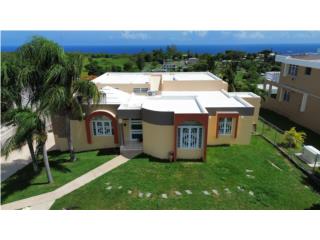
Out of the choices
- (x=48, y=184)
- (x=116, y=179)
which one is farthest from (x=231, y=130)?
(x=48, y=184)

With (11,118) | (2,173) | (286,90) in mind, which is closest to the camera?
(11,118)

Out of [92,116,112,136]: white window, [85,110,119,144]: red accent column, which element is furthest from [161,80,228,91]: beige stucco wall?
[92,116,112,136]: white window

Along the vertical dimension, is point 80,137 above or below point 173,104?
below

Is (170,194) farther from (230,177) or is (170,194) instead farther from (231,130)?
(231,130)

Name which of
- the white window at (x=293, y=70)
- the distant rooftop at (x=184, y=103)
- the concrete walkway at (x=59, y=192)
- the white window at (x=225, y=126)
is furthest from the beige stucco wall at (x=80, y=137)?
the white window at (x=293, y=70)

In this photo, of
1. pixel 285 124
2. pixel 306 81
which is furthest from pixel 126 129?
pixel 306 81

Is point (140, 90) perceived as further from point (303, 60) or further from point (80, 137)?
point (303, 60)

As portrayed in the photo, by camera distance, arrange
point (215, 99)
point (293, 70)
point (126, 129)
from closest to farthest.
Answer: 1. point (126, 129)
2. point (215, 99)
3. point (293, 70)

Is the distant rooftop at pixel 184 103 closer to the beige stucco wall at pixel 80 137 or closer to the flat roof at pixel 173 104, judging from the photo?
the flat roof at pixel 173 104
